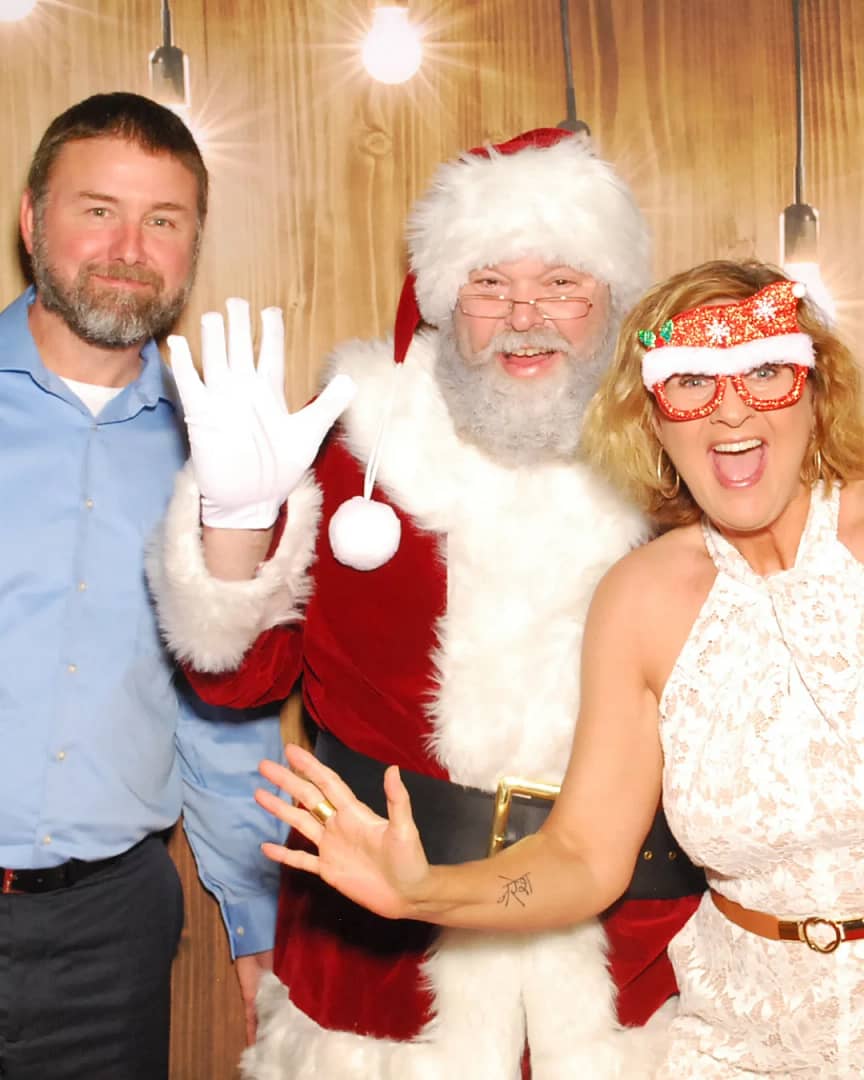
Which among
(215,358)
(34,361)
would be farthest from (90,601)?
(215,358)

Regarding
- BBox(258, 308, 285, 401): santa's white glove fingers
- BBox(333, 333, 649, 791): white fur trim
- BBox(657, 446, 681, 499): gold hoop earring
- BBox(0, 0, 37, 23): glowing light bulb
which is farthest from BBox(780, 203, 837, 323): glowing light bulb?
BBox(0, 0, 37, 23): glowing light bulb

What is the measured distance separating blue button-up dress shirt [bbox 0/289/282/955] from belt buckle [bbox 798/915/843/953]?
1151 mm

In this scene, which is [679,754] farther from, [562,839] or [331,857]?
[331,857]

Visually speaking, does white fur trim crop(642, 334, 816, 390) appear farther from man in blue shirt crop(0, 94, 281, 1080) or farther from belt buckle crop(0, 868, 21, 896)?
belt buckle crop(0, 868, 21, 896)

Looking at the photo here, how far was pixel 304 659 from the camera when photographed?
2.18 meters

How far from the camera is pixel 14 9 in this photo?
8.14 feet

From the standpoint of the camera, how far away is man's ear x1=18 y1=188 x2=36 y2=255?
2230mm

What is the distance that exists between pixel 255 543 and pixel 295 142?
102 centimetres

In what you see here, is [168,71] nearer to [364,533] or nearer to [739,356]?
[364,533]

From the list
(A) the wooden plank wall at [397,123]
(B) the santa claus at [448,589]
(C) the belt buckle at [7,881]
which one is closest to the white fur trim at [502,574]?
(B) the santa claus at [448,589]

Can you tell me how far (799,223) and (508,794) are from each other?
4.81 feet

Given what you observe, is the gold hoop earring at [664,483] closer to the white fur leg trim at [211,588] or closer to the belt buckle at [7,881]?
the white fur leg trim at [211,588]

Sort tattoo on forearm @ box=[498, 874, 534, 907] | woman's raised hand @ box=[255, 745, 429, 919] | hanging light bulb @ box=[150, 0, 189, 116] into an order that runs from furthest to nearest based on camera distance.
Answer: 1. hanging light bulb @ box=[150, 0, 189, 116]
2. tattoo on forearm @ box=[498, 874, 534, 907]
3. woman's raised hand @ box=[255, 745, 429, 919]

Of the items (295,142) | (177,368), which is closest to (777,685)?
(177,368)
